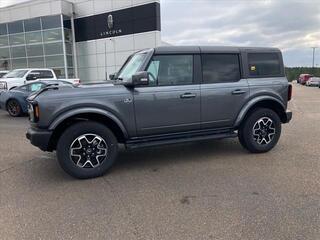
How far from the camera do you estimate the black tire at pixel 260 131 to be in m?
6.34

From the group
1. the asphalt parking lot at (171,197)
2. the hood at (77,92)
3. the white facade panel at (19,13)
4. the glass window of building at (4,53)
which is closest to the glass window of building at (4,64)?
the glass window of building at (4,53)

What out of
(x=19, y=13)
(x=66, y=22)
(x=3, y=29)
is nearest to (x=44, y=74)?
(x=66, y=22)

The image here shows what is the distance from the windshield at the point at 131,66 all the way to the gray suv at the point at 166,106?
0.02 metres

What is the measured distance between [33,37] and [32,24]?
3.88 ft

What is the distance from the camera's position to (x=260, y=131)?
21.2ft

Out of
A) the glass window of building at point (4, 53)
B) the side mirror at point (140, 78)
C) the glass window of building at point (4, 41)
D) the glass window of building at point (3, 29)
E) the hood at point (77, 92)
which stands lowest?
the hood at point (77, 92)

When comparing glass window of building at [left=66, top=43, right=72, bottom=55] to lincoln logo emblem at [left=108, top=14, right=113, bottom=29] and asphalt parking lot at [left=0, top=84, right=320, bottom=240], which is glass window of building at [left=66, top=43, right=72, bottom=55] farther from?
asphalt parking lot at [left=0, top=84, right=320, bottom=240]

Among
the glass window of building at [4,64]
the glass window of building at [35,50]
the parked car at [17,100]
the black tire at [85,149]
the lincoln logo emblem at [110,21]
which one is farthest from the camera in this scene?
the glass window of building at [4,64]

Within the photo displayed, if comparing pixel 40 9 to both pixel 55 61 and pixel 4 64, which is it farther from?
pixel 4 64

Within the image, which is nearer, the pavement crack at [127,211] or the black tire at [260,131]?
the pavement crack at [127,211]

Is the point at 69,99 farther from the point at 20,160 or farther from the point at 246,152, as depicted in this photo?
the point at 246,152

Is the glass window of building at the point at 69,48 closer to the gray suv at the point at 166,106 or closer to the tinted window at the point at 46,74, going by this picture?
the tinted window at the point at 46,74

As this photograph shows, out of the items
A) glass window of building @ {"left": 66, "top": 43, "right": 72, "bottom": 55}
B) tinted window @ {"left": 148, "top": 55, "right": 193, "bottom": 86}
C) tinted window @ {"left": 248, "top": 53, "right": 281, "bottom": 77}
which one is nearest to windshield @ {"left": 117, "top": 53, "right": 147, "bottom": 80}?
tinted window @ {"left": 148, "top": 55, "right": 193, "bottom": 86}

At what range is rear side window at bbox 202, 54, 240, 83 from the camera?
19.7 ft
